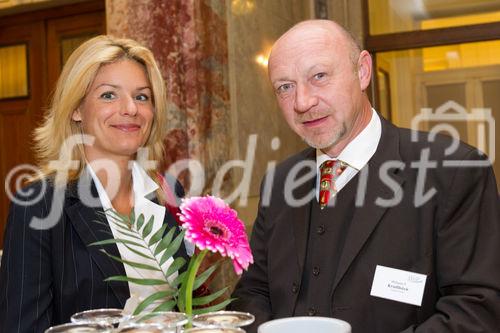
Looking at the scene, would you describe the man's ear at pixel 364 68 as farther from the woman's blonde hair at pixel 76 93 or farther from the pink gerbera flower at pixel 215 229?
the pink gerbera flower at pixel 215 229

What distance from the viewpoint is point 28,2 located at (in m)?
5.43

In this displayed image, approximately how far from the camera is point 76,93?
7.65ft

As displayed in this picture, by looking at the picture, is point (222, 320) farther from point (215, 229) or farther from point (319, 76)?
point (319, 76)

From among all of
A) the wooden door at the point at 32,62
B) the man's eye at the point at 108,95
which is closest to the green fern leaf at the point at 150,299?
the man's eye at the point at 108,95

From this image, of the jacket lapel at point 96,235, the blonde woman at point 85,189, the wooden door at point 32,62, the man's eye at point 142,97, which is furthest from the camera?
the wooden door at point 32,62

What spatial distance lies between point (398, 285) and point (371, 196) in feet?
0.88

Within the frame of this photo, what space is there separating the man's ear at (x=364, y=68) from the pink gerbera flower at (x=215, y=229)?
97 cm

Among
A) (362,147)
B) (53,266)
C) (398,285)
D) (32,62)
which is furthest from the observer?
(32,62)

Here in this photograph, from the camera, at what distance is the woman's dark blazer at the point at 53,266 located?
193cm

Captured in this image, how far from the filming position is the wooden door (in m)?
5.46

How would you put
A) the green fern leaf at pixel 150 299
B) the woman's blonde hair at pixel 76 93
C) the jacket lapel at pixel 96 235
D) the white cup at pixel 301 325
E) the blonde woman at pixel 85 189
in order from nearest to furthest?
1. the white cup at pixel 301 325
2. the green fern leaf at pixel 150 299
3. the blonde woman at pixel 85 189
4. the jacket lapel at pixel 96 235
5. the woman's blonde hair at pixel 76 93

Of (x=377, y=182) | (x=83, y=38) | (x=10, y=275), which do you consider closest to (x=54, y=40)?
(x=83, y=38)

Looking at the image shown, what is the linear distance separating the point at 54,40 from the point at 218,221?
4.88 m

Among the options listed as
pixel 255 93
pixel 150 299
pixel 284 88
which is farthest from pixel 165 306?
pixel 255 93
